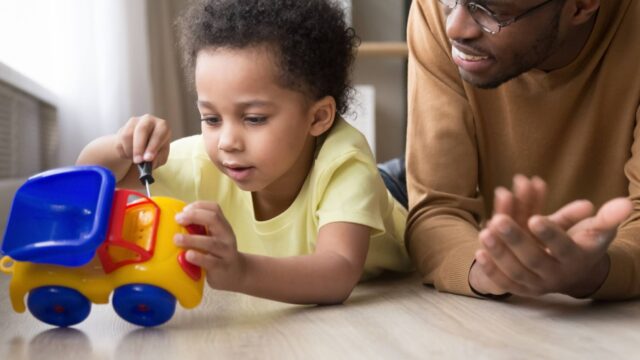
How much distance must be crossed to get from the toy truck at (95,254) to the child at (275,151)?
0.08m

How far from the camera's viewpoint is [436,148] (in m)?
1.42

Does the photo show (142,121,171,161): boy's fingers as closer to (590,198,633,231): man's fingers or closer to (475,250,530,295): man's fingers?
(475,250,530,295): man's fingers

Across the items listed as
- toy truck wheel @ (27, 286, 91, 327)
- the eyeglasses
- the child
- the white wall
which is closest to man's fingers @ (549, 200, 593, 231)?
the child

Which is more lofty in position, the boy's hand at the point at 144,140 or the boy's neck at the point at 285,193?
the boy's hand at the point at 144,140

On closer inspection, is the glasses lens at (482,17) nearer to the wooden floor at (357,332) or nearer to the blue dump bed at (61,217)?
the wooden floor at (357,332)

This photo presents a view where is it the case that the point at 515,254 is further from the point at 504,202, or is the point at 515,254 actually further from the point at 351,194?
the point at 351,194

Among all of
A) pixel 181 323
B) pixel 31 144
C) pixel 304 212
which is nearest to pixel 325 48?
pixel 304 212

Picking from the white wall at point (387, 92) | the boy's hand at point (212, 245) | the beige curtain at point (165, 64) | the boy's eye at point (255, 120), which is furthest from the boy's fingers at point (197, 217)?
the white wall at point (387, 92)

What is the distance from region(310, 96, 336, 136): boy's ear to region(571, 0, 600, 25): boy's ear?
41 cm

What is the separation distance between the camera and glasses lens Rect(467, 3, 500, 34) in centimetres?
128

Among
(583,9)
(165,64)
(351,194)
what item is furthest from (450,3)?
(165,64)

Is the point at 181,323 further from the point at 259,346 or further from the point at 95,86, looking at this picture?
the point at 95,86

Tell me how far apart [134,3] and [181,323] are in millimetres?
1787

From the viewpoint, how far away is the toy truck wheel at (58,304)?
39.9 inches
